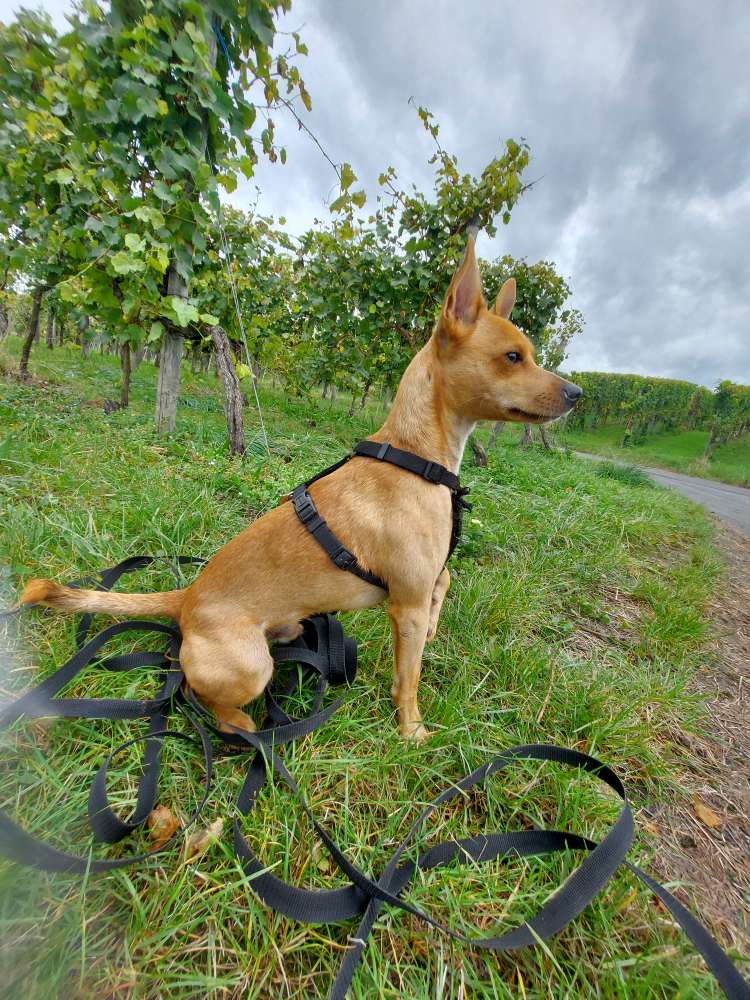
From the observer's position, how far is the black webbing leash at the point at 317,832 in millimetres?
1092

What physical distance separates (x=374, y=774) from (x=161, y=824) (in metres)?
0.78

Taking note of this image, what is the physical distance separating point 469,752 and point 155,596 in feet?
5.34

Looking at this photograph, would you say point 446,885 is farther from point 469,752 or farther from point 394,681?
point 394,681

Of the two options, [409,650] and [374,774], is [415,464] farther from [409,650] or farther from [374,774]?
[374,774]

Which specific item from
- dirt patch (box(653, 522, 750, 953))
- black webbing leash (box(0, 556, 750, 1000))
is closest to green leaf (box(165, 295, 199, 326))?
black webbing leash (box(0, 556, 750, 1000))

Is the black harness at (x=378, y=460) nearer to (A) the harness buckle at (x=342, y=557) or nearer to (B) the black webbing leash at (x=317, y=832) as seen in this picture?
(A) the harness buckle at (x=342, y=557)

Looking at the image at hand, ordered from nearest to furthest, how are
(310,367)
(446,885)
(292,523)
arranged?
(446,885) → (292,523) → (310,367)

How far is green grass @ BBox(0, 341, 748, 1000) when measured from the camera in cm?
103

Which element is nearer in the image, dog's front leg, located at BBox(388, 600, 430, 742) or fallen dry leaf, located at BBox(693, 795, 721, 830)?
fallen dry leaf, located at BBox(693, 795, 721, 830)

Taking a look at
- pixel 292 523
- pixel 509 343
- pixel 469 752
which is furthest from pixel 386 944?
pixel 509 343

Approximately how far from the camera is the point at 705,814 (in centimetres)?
162

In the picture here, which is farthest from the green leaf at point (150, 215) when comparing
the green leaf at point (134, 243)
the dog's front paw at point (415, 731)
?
the dog's front paw at point (415, 731)

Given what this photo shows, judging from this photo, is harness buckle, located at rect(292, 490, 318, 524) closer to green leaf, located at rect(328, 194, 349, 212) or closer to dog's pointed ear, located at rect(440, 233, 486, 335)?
dog's pointed ear, located at rect(440, 233, 486, 335)

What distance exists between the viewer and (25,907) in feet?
3.39
